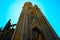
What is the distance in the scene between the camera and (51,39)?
2773 mm

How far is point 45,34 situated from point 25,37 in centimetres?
78

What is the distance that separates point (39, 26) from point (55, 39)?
0.74 meters

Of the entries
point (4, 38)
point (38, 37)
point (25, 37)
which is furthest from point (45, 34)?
point (4, 38)

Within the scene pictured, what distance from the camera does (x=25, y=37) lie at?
2379 millimetres

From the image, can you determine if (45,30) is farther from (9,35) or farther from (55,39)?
(9,35)

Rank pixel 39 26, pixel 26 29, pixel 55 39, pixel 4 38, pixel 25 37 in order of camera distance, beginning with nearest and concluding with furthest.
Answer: pixel 25 37 < pixel 26 29 < pixel 55 39 < pixel 39 26 < pixel 4 38

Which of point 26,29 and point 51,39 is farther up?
point 26,29

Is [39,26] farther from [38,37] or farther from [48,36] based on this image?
[38,37]

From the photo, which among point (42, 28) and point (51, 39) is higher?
point (42, 28)

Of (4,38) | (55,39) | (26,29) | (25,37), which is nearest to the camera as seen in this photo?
(25,37)

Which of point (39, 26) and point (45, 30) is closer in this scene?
point (45, 30)

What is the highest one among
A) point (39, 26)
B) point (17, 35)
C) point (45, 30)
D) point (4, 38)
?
point (4, 38)

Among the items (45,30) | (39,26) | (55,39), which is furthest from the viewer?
(39,26)

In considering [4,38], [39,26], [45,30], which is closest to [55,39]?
[45,30]
